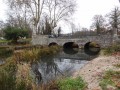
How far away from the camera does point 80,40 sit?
3130cm

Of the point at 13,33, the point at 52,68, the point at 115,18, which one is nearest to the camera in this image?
the point at 52,68

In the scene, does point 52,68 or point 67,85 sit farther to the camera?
point 52,68

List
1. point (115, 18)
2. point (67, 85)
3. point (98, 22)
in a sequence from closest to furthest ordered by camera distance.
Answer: point (67, 85) → point (115, 18) → point (98, 22)

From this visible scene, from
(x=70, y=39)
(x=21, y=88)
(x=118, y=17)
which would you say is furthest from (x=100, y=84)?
(x=118, y=17)

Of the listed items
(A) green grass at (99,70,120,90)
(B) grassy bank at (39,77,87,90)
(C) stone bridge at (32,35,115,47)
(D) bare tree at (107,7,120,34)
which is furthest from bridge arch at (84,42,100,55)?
(B) grassy bank at (39,77,87,90)

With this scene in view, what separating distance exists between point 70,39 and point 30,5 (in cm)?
849

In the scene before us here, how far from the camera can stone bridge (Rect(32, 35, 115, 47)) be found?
94.3 feet

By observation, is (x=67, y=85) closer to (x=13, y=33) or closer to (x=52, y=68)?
(x=52, y=68)

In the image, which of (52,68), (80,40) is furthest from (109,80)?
(80,40)

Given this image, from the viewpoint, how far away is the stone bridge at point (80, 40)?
28734mm

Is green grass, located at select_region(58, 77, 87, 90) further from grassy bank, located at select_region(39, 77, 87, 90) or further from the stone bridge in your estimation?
the stone bridge

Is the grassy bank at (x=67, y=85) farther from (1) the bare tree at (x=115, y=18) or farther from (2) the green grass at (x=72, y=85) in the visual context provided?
(1) the bare tree at (x=115, y=18)

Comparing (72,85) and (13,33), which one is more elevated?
(13,33)

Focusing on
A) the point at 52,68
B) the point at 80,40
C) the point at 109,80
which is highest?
the point at 80,40
